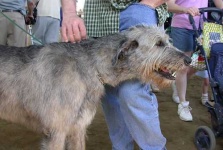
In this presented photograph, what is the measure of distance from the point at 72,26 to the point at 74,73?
379mm

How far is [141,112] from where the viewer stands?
9.12ft

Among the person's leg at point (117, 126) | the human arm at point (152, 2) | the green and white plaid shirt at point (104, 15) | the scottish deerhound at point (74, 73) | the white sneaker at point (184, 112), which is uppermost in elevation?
the human arm at point (152, 2)

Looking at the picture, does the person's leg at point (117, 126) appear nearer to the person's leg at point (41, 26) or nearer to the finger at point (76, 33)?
the finger at point (76, 33)

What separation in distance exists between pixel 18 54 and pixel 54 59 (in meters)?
0.36

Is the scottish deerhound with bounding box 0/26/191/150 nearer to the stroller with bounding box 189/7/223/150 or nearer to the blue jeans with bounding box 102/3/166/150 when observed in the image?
the blue jeans with bounding box 102/3/166/150

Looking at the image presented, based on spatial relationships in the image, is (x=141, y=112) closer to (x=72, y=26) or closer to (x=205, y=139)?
(x=72, y=26)

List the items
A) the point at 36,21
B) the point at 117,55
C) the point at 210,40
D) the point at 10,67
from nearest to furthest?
the point at 117,55
the point at 10,67
the point at 210,40
the point at 36,21

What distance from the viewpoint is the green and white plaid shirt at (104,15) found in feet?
9.62

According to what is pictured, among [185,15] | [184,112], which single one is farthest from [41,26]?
[184,112]

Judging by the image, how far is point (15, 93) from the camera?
2918mm

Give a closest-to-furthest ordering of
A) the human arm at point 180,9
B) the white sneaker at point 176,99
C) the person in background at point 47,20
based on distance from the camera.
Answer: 1. the human arm at point 180,9
2. the white sneaker at point 176,99
3. the person in background at point 47,20

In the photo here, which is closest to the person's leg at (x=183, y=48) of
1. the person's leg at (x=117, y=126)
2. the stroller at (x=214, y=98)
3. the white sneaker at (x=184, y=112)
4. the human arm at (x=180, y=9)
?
the white sneaker at (x=184, y=112)

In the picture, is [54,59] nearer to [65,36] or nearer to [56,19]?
[65,36]

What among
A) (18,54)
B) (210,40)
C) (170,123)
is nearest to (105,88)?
(18,54)
